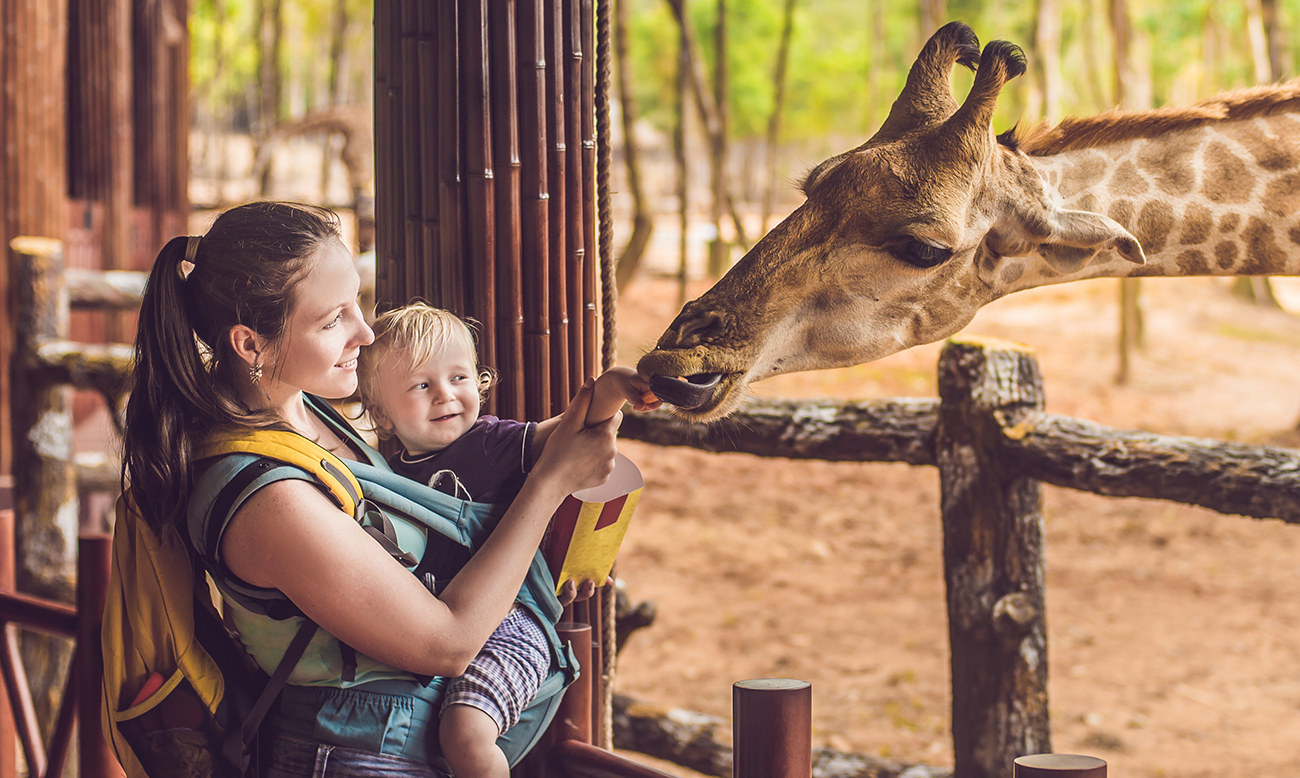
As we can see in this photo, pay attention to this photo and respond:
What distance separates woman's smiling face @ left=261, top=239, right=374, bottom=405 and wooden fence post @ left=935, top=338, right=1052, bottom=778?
6.82 feet

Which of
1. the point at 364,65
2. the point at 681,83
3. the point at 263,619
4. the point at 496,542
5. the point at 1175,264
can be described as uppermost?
the point at 364,65

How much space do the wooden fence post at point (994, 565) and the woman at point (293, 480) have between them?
1.85m

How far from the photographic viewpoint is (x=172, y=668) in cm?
151

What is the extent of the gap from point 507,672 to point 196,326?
2.19 feet

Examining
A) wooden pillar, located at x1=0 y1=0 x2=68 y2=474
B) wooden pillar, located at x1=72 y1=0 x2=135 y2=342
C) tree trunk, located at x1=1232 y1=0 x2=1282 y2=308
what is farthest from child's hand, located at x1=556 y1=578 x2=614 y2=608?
wooden pillar, located at x1=72 y1=0 x2=135 y2=342

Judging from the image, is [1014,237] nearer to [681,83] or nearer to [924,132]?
[924,132]

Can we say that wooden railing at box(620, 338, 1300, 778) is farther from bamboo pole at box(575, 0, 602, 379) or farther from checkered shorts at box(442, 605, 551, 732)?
checkered shorts at box(442, 605, 551, 732)

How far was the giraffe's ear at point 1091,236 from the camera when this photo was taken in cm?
214

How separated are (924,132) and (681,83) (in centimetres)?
947

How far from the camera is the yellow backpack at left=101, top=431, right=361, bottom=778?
150 cm

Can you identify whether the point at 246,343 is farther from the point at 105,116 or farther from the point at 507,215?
the point at 105,116

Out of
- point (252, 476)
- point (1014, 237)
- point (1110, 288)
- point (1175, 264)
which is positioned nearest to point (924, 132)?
point (1014, 237)

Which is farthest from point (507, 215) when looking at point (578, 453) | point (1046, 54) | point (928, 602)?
point (1046, 54)

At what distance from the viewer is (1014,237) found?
226cm
